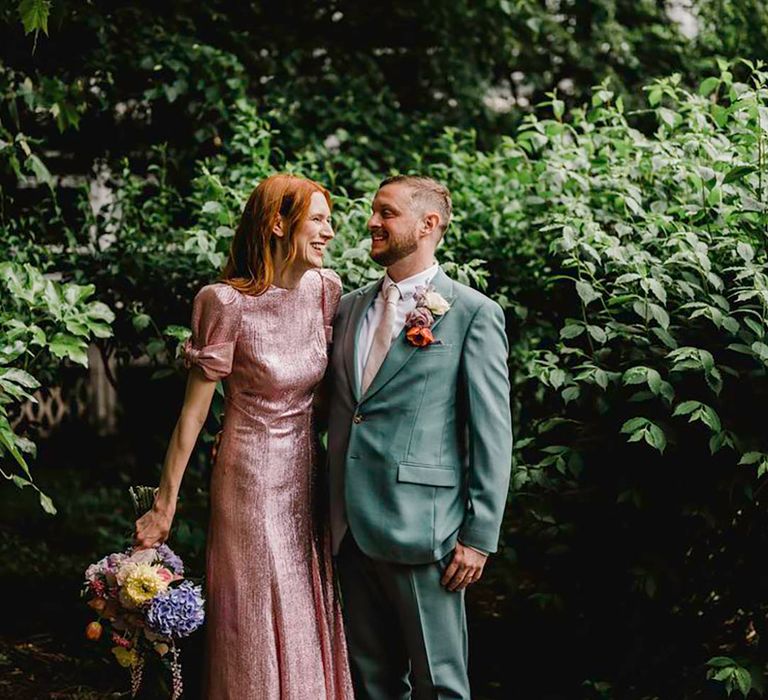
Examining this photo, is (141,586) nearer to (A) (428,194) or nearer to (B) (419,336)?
(B) (419,336)

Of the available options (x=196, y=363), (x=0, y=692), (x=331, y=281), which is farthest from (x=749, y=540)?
(x=0, y=692)

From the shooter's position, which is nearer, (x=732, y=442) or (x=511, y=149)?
(x=732, y=442)

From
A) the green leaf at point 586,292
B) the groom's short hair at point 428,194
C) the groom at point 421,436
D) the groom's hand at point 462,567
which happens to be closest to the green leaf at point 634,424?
the green leaf at point 586,292

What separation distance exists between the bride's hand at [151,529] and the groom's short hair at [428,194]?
1193 mm

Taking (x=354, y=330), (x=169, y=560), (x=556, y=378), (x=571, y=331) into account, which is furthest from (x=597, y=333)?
(x=169, y=560)

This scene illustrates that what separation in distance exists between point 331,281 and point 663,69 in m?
5.38

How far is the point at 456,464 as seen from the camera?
3129 millimetres

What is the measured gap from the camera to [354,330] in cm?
322

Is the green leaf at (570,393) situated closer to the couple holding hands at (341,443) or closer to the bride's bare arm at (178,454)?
the couple holding hands at (341,443)

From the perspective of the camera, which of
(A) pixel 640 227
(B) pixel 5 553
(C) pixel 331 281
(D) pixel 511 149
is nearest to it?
(C) pixel 331 281

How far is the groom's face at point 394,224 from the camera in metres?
3.10

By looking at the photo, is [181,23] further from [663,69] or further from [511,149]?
[663,69]

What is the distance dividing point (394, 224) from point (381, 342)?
0.35m

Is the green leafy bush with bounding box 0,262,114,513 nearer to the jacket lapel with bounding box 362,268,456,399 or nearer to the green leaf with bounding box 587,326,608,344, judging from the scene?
the jacket lapel with bounding box 362,268,456,399
